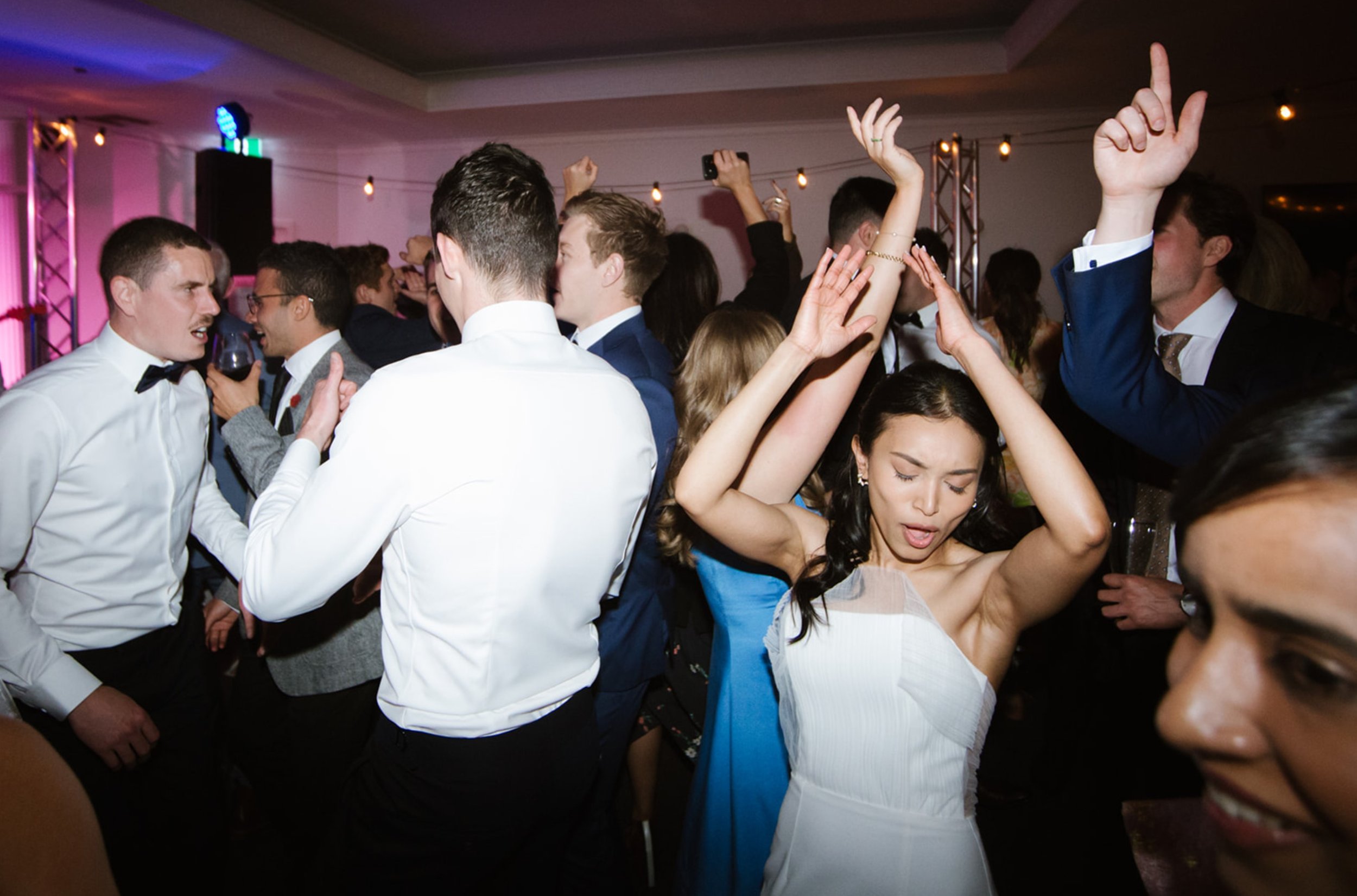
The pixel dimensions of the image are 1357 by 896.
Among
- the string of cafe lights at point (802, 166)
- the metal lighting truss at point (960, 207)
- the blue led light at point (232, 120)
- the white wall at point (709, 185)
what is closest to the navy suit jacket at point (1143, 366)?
the metal lighting truss at point (960, 207)

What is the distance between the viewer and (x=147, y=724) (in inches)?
73.2

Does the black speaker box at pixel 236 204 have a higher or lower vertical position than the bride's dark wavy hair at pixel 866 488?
higher

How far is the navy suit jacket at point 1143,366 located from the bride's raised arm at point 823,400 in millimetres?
342

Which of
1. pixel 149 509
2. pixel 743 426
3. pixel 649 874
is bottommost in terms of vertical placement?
pixel 649 874

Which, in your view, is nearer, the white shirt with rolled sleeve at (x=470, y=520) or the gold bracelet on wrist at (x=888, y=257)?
the white shirt with rolled sleeve at (x=470, y=520)

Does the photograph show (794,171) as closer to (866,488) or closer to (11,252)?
(866,488)

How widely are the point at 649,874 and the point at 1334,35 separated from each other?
710 cm

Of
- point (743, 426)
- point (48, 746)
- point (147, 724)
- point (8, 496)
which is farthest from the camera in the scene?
point (147, 724)

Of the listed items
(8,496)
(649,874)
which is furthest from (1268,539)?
(649,874)

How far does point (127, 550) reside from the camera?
1915 millimetres

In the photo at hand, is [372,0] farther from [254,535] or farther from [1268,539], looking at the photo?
[1268,539]

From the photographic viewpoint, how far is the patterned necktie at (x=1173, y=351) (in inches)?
76.7

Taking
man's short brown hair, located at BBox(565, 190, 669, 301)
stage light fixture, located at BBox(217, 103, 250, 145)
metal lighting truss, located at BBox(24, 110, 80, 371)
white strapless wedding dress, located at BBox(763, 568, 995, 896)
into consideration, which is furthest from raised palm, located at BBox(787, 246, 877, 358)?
metal lighting truss, located at BBox(24, 110, 80, 371)

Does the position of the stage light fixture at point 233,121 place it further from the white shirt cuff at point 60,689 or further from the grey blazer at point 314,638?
the white shirt cuff at point 60,689
